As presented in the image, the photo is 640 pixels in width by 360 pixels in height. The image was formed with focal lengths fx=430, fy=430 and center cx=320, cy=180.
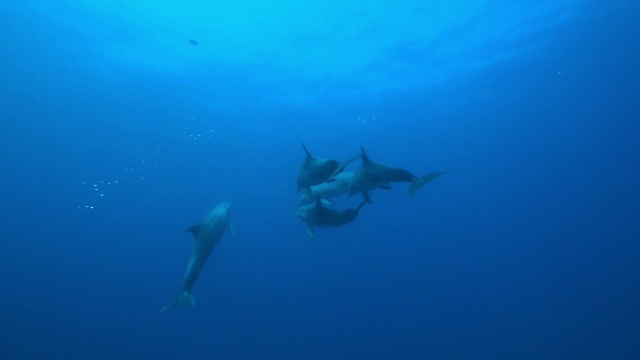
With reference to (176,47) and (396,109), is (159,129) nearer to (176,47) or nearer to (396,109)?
(176,47)

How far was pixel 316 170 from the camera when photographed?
6895mm

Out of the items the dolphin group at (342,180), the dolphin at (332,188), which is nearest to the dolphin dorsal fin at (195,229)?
the dolphin group at (342,180)

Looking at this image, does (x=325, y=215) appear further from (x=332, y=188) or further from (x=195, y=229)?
(x=195, y=229)

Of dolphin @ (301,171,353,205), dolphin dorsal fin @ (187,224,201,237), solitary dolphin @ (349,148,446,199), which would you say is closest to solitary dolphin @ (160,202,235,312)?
dolphin dorsal fin @ (187,224,201,237)

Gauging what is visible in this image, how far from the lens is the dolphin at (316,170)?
22.0ft

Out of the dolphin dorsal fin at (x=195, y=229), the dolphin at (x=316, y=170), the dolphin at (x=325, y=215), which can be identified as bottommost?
the dolphin at (x=325, y=215)

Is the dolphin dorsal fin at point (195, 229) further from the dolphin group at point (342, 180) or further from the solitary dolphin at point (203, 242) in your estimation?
the dolphin group at point (342, 180)

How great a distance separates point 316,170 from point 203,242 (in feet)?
7.01

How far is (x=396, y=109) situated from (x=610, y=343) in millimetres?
23927

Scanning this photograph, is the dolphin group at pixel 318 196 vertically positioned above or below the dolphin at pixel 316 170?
below

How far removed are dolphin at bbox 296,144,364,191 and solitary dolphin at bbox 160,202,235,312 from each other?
1.45m

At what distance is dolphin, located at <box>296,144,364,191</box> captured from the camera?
670 centimetres

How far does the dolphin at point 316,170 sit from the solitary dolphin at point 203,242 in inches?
57.0

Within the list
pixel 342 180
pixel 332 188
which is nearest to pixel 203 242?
pixel 332 188
